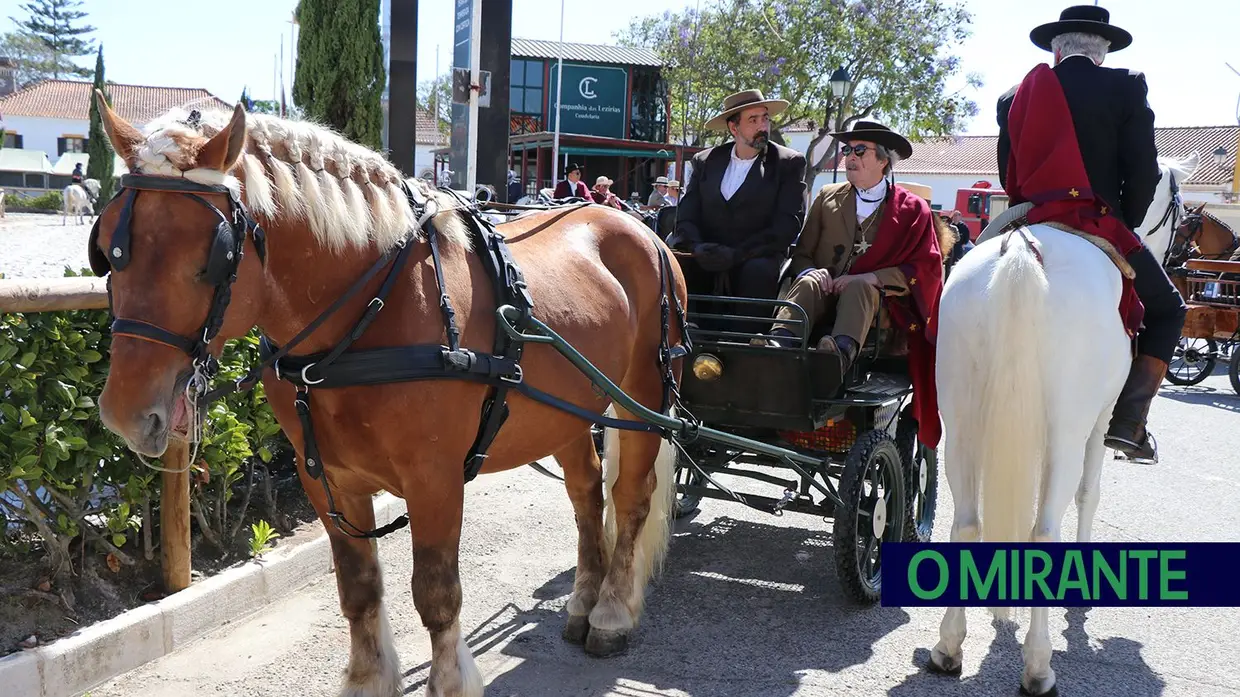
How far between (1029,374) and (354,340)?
239cm

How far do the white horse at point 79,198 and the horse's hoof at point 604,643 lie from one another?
109ft

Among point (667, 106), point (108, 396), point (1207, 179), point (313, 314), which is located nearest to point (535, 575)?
point (313, 314)

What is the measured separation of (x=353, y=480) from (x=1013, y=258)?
250 cm

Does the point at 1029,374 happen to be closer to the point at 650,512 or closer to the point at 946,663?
the point at 946,663

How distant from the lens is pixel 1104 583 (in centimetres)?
286

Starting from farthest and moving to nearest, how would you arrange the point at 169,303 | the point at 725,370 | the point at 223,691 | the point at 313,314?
the point at 725,370, the point at 223,691, the point at 313,314, the point at 169,303

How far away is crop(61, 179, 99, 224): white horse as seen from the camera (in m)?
31.7

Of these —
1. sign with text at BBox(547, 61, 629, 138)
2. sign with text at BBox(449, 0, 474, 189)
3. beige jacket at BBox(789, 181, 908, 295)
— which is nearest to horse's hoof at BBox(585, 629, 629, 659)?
beige jacket at BBox(789, 181, 908, 295)

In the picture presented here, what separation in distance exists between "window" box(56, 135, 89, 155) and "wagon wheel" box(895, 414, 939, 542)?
6841 cm

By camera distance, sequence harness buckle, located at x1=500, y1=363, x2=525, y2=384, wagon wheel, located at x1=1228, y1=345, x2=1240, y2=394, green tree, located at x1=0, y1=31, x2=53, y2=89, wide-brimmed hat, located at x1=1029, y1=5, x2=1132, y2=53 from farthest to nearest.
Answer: green tree, located at x1=0, y1=31, x2=53, y2=89 < wagon wheel, located at x1=1228, y1=345, x2=1240, y2=394 < wide-brimmed hat, located at x1=1029, y1=5, x2=1132, y2=53 < harness buckle, located at x1=500, y1=363, x2=525, y2=384

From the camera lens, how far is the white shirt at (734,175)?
17.0ft

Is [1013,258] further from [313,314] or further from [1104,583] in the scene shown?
[313,314]

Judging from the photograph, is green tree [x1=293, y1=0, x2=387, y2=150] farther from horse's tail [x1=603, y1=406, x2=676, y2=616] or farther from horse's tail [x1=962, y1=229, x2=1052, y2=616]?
horse's tail [x1=962, y1=229, x2=1052, y2=616]

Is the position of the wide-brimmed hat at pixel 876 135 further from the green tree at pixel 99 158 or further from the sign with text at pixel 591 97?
the green tree at pixel 99 158
